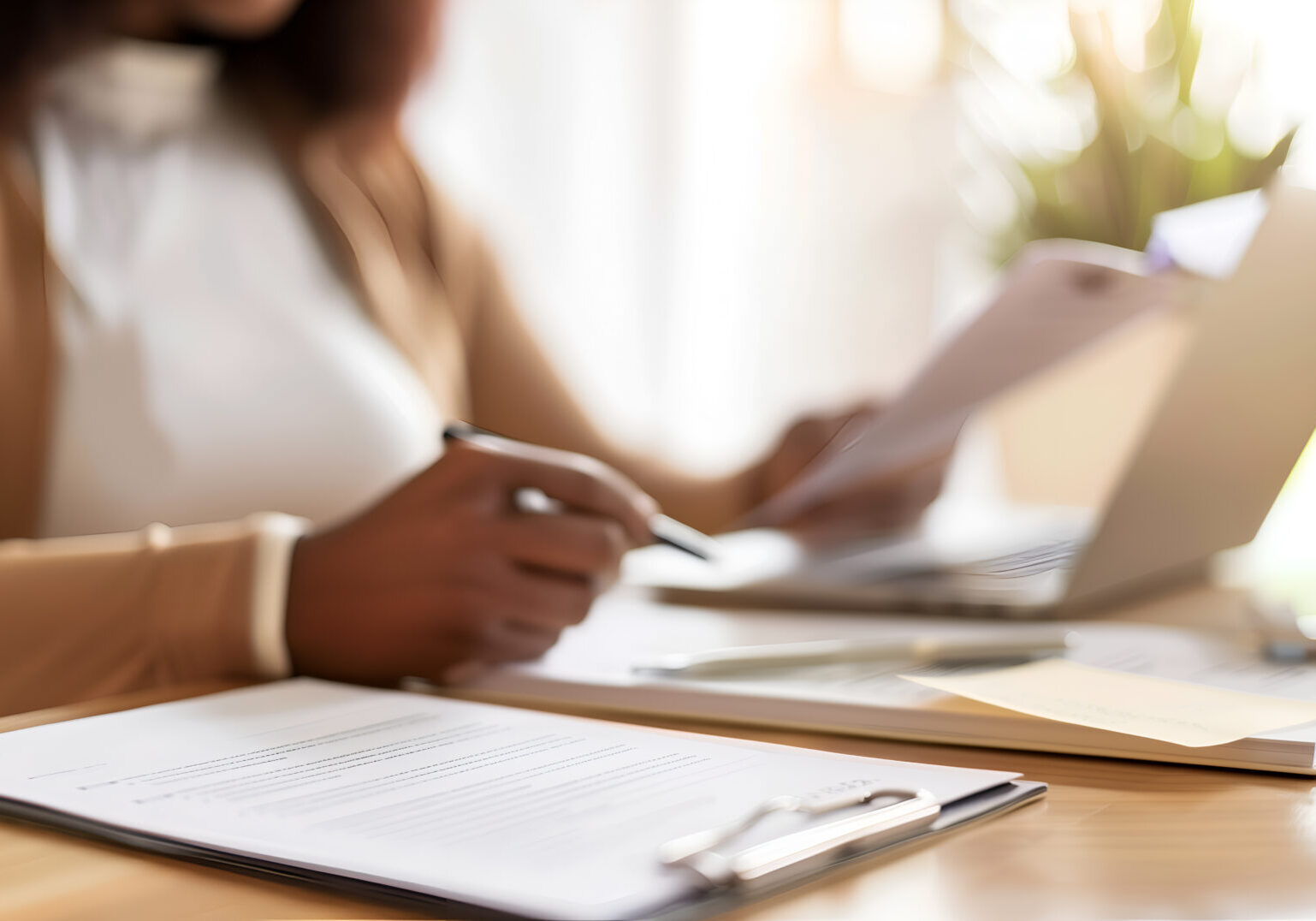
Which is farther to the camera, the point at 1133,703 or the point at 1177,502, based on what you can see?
the point at 1177,502

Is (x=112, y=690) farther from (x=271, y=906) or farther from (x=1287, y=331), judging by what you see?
(x=1287, y=331)

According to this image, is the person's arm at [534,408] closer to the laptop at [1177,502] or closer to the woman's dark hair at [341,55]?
the woman's dark hair at [341,55]

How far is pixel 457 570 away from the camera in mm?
523

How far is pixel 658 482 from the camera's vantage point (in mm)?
1206

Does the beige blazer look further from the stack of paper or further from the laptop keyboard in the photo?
the laptop keyboard

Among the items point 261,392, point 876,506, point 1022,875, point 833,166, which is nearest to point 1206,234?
point 876,506

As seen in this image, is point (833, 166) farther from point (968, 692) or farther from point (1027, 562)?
point (968, 692)

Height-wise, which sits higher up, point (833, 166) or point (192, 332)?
point (833, 166)

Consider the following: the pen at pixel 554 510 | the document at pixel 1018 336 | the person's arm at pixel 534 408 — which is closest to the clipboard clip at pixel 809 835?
the pen at pixel 554 510

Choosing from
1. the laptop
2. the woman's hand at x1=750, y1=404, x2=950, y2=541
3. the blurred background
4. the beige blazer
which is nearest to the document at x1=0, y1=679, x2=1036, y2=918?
the beige blazer

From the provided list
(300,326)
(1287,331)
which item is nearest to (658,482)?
(300,326)

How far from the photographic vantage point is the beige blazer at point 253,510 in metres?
0.55

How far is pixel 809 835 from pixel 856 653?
0.73 ft

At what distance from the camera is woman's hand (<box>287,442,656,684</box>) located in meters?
0.52
